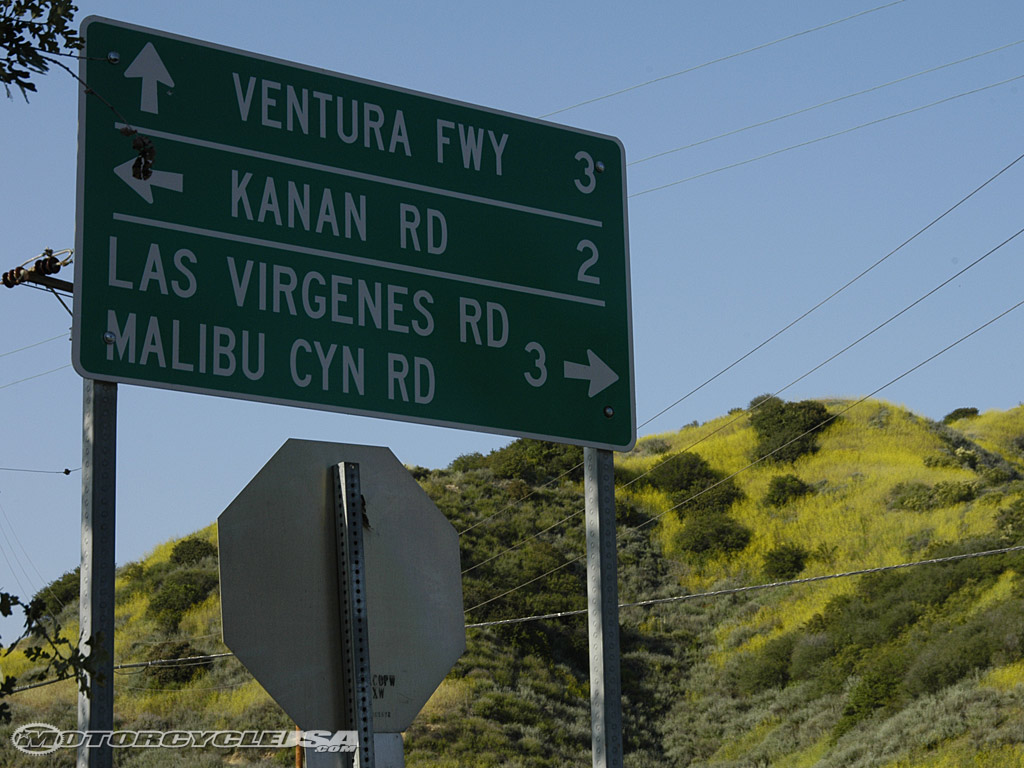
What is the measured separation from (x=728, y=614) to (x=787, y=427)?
11.7 meters

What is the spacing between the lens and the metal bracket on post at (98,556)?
3416mm

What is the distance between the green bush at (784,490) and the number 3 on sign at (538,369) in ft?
118

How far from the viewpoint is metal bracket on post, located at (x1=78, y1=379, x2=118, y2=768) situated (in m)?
3.42

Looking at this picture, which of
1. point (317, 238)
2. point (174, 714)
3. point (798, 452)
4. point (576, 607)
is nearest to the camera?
point (317, 238)

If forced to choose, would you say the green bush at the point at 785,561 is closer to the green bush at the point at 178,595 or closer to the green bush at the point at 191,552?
the green bush at the point at 178,595

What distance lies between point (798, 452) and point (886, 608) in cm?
1377

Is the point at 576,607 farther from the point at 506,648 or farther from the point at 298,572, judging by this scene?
the point at 298,572

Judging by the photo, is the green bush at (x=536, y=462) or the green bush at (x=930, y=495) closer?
the green bush at (x=930, y=495)

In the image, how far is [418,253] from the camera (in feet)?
14.9

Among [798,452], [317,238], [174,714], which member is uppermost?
[798,452]

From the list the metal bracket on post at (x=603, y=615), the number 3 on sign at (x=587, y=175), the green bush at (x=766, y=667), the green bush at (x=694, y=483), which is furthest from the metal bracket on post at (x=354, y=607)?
the green bush at (x=694, y=483)

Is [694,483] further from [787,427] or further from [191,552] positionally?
[191,552]

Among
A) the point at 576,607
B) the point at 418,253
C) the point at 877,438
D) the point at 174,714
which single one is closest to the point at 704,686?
the point at 576,607

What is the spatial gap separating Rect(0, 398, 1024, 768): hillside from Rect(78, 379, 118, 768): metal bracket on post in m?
17.9
